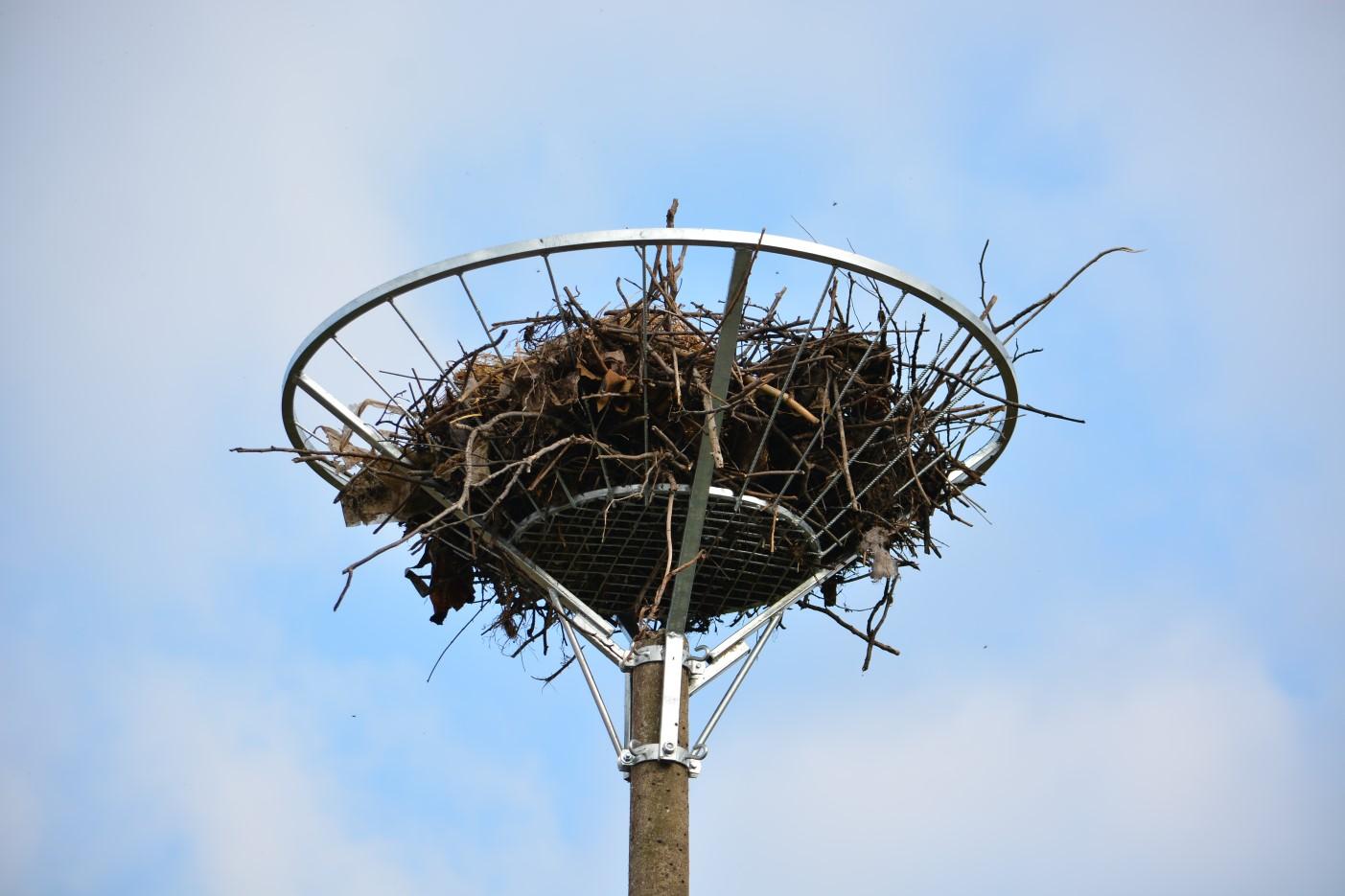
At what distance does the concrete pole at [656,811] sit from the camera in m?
6.25

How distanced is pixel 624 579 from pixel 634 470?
0.85 meters

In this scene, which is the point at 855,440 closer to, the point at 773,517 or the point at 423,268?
the point at 773,517

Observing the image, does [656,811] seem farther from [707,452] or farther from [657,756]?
[707,452]

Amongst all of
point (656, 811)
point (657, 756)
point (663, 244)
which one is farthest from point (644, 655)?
point (663, 244)

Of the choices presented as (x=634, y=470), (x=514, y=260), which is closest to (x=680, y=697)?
(x=634, y=470)

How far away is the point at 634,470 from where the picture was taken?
6.57 m

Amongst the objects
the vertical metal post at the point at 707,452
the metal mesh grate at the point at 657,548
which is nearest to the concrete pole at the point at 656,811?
the vertical metal post at the point at 707,452

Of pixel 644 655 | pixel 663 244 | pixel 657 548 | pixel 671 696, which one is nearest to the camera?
pixel 663 244

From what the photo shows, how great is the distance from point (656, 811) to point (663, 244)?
2316 mm

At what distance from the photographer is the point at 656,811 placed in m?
6.39

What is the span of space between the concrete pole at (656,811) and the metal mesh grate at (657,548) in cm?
50

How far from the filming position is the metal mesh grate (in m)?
6.70

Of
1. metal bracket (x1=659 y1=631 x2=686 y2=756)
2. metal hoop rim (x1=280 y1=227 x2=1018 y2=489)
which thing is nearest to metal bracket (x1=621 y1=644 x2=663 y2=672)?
metal bracket (x1=659 y1=631 x2=686 y2=756)

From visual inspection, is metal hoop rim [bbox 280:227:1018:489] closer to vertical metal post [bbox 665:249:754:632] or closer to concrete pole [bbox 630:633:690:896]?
vertical metal post [bbox 665:249:754:632]
